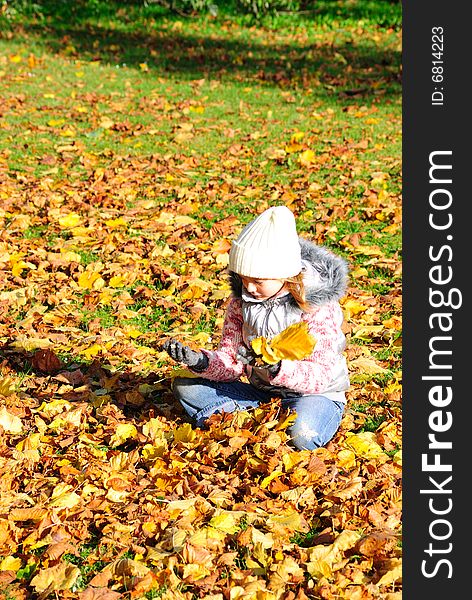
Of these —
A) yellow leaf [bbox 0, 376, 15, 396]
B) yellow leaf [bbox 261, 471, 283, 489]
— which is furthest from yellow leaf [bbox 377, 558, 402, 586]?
yellow leaf [bbox 0, 376, 15, 396]

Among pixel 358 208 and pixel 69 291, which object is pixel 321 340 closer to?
pixel 69 291

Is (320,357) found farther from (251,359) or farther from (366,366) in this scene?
(366,366)

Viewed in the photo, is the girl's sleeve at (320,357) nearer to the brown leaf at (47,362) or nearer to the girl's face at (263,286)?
the girl's face at (263,286)

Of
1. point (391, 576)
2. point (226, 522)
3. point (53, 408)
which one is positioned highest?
point (53, 408)

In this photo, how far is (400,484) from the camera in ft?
10.9

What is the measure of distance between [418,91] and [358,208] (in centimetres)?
212

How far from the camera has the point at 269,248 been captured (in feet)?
11.0

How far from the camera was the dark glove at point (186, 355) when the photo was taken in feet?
11.1

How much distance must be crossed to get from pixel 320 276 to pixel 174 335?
1430mm

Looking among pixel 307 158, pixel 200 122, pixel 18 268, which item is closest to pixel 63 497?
pixel 18 268

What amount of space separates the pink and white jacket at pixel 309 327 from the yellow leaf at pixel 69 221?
3004mm

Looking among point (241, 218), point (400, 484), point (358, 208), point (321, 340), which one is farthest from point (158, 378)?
point (358, 208)

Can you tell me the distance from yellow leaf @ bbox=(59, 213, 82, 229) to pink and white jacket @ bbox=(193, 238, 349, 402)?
300 cm

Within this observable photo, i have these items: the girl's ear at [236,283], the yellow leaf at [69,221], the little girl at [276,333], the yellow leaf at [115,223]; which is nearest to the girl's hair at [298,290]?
the little girl at [276,333]
